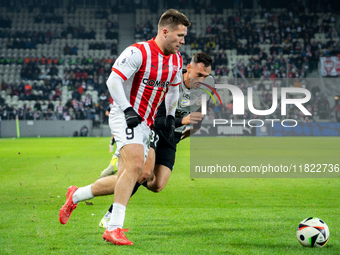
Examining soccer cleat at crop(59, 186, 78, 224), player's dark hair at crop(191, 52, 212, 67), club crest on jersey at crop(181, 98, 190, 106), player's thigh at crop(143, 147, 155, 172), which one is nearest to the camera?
soccer cleat at crop(59, 186, 78, 224)

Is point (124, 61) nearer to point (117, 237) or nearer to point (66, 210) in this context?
point (117, 237)

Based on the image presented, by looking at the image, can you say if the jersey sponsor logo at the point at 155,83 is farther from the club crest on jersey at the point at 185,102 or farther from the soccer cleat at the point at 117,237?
the soccer cleat at the point at 117,237

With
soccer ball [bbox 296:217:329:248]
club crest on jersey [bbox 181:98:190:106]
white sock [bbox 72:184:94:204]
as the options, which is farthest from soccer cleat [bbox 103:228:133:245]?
club crest on jersey [bbox 181:98:190:106]

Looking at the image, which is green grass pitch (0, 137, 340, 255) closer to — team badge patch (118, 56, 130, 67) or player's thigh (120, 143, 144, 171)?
player's thigh (120, 143, 144, 171)

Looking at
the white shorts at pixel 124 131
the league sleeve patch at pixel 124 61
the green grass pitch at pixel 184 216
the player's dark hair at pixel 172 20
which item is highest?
the player's dark hair at pixel 172 20

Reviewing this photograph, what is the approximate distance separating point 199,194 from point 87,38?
1271 inches

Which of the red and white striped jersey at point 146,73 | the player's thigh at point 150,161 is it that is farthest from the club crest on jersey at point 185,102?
the red and white striped jersey at point 146,73

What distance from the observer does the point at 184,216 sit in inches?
211

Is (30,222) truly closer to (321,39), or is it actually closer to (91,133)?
(91,133)

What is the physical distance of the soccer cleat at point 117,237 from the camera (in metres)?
3.88

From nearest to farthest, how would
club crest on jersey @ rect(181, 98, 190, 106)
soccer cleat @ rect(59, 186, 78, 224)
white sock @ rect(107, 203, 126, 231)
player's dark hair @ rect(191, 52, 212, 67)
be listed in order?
white sock @ rect(107, 203, 126, 231) < soccer cleat @ rect(59, 186, 78, 224) < player's dark hair @ rect(191, 52, 212, 67) < club crest on jersey @ rect(181, 98, 190, 106)

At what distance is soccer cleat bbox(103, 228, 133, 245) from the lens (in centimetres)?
388

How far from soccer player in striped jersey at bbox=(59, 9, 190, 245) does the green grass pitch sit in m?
0.36

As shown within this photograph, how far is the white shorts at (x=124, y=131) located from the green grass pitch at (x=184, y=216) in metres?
0.99
